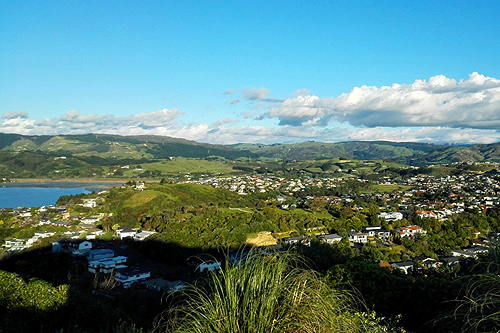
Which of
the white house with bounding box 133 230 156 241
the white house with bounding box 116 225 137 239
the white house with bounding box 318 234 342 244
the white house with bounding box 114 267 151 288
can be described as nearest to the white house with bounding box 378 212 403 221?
the white house with bounding box 318 234 342 244

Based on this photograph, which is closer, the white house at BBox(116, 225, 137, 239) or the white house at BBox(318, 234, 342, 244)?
the white house at BBox(318, 234, 342, 244)

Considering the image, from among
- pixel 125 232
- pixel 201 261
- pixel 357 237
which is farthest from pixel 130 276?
pixel 357 237

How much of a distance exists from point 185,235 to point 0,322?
Answer: 776 inches

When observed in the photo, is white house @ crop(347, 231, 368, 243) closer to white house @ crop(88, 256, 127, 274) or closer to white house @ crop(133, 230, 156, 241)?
white house @ crop(133, 230, 156, 241)

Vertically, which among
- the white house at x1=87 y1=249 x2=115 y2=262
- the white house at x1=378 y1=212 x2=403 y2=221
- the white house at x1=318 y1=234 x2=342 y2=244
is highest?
the white house at x1=87 y1=249 x2=115 y2=262

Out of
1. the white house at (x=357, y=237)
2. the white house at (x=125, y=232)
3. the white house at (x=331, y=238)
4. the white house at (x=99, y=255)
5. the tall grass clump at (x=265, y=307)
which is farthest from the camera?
the white house at (x=125, y=232)

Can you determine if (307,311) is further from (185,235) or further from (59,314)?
(185,235)

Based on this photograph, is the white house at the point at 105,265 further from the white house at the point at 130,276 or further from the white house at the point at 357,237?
the white house at the point at 357,237

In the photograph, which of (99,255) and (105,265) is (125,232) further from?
(105,265)

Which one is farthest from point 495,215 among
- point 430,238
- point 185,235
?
point 185,235

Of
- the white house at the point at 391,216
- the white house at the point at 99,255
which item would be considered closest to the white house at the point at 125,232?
the white house at the point at 99,255

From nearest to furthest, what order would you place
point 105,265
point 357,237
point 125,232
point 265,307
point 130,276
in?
point 265,307, point 130,276, point 105,265, point 357,237, point 125,232

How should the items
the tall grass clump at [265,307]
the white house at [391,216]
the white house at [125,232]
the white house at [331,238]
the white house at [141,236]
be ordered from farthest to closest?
the white house at [391,216], the white house at [125,232], the white house at [141,236], the white house at [331,238], the tall grass clump at [265,307]

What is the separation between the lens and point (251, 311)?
2.52 metres
